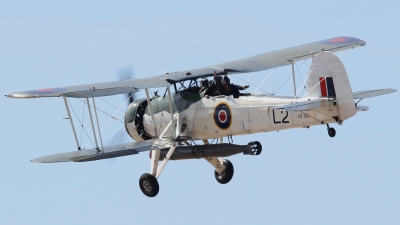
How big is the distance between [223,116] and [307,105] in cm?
305

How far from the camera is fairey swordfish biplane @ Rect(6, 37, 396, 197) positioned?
28.3 metres

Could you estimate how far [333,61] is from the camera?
28.2 m

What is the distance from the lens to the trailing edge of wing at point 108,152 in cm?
3033

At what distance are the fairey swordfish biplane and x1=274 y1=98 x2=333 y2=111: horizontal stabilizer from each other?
0.02 metres

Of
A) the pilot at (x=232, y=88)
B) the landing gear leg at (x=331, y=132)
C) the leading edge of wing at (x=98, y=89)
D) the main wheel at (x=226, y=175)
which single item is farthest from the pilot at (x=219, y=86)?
the landing gear leg at (x=331, y=132)

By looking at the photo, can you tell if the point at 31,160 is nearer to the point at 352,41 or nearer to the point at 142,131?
the point at 142,131

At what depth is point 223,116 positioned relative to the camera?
99.7ft

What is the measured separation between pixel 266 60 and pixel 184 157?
3.35m

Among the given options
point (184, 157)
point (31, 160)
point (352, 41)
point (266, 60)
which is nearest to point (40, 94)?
point (31, 160)

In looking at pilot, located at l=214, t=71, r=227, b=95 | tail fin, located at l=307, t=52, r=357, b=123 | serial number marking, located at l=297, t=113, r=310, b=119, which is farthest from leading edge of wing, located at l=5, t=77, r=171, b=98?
tail fin, located at l=307, t=52, r=357, b=123

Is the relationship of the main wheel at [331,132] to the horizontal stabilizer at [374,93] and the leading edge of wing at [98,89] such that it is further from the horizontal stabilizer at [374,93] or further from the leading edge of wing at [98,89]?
the leading edge of wing at [98,89]

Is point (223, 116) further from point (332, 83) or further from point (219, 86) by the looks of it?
point (332, 83)

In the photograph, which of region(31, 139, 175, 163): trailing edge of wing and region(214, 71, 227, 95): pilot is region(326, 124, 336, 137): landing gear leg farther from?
region(31, 139, 175, 163): trailing edge of wing

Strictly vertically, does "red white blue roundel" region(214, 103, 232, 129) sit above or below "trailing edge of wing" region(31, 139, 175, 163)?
above
